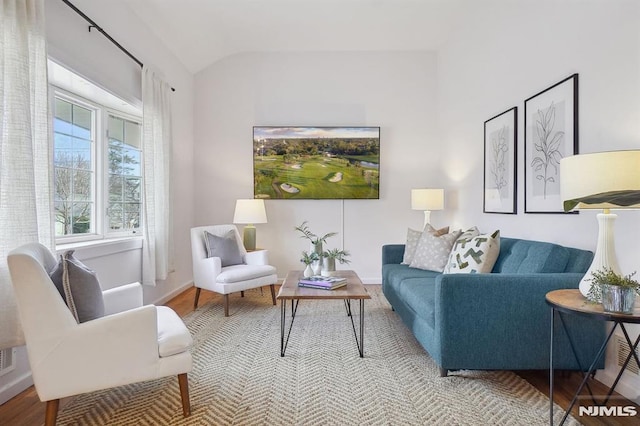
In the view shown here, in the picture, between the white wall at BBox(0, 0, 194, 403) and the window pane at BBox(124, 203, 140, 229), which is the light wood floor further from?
the window pane at BBox(124, 203, 140, 229)

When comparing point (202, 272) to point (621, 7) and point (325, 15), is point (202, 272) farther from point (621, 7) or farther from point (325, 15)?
point (621, 7)

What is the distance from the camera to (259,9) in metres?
3.89

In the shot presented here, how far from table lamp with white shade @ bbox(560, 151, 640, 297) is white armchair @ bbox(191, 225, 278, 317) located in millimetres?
2723

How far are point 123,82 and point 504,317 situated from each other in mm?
3510

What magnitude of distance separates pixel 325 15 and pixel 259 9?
72 centimetres

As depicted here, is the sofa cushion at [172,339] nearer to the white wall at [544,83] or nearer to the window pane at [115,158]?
the window pane at [115,158]

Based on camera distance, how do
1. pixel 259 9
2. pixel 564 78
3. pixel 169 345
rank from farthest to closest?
pixel 259 9
pixel 564 78
pixel 169 345

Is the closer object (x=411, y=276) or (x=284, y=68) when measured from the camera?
(x=411, y=276)

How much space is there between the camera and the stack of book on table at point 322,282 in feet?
8.96

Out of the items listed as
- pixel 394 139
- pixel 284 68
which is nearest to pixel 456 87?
pixel 394 139

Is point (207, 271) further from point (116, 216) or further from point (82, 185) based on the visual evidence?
point (82, 185)

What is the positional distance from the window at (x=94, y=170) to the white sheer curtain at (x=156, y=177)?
22 cm

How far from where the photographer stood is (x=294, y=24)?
423 centimetres
